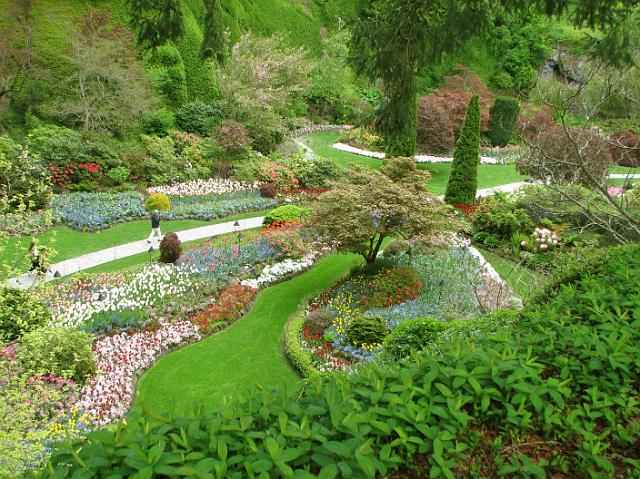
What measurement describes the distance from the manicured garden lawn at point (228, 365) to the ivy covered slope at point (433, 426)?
4469 millimetres

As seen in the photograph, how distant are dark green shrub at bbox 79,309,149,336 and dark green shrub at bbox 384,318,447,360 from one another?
560 centimetres

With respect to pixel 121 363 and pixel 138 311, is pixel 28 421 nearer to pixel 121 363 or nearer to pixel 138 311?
pixel 121 363

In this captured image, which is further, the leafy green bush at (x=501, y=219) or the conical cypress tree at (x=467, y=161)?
the conical cypress tree at (x=467, y=161)

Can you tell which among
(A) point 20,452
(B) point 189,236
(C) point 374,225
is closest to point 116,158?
(B) point 189,236

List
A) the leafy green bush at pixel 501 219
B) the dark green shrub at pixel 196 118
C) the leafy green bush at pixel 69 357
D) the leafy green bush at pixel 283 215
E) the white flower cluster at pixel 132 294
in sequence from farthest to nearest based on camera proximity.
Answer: the dark green shrub at pixel 196 118, the leafy green bush at pixel 283 215, the leafy green bush at pixel 501 219, the white flower cluster at pixel 132 294, the leafy green bush at pixel 69 357

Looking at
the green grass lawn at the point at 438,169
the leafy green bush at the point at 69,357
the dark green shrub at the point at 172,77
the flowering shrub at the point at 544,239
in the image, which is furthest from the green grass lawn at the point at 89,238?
the dark green shrub at the point at 172,77

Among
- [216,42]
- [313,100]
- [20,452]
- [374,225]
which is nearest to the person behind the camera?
[20,452]

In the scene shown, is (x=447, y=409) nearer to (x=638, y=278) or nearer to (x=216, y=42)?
(x=638, y=278)

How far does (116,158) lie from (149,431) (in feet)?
64.9

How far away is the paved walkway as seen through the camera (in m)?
11.8

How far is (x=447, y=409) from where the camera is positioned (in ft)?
8.66

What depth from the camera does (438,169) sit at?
26641 millimetres

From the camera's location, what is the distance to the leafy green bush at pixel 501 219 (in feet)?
50.6

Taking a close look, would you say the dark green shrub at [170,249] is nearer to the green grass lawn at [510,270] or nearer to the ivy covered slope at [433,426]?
the green grass lawn at [510,270]
